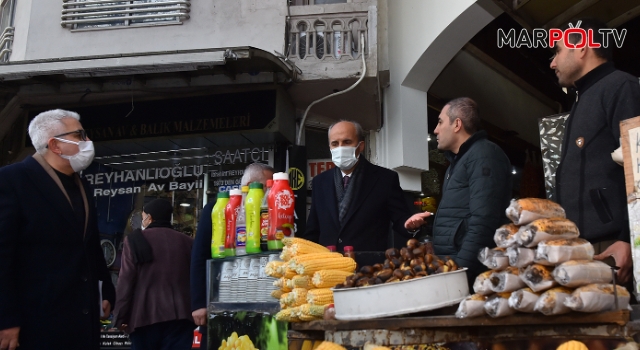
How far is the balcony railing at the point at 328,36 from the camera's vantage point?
8.84m

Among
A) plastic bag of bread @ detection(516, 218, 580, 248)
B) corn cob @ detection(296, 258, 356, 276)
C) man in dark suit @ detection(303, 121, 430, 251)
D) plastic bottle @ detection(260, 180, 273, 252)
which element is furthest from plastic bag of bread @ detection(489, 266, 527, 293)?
man in dark suit @ detection(303, 121, 430, 251)

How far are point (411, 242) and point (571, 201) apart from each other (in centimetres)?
83

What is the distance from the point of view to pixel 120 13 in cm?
952

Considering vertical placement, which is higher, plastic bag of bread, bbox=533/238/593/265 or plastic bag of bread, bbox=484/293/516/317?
plastic bag of bread, bbox=533/238/593/265

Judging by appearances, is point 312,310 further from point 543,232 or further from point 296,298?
point 543,232

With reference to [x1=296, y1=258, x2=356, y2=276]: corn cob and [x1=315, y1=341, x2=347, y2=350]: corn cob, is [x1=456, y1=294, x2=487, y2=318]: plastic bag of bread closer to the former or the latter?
[x1=315, y1=341, x2=347, y2=350]: corn cob

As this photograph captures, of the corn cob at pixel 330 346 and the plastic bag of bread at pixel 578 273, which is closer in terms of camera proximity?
the plastic bag of bread at pixel 578 273

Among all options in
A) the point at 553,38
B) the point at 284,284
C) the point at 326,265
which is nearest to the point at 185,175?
the point at 553,38

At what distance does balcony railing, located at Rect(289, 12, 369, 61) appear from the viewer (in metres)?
8.84

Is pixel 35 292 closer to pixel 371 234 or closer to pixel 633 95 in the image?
pixel 371 234

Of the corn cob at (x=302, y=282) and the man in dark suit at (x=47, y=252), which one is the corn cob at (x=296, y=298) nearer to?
the corn cob at (x=302, y=282)

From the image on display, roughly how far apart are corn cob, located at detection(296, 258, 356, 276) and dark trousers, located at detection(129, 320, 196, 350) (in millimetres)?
2570

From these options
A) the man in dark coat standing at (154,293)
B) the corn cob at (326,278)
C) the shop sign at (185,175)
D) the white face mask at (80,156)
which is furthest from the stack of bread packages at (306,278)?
the shop sign at (185,175)

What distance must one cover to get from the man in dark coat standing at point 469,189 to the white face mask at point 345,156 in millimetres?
817
